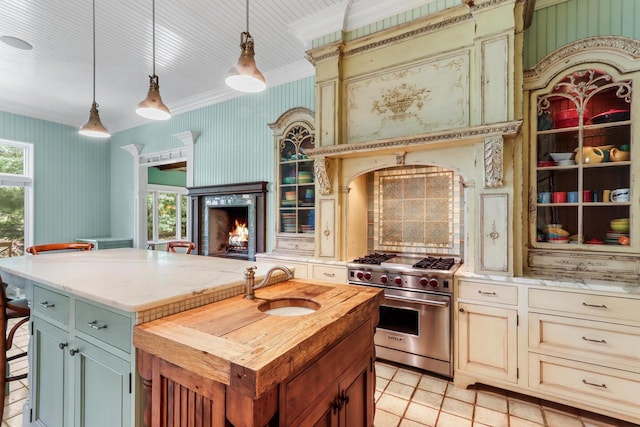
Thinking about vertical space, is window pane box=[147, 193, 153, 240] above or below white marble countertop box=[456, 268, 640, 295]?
above

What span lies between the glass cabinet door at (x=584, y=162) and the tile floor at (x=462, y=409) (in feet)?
4.18

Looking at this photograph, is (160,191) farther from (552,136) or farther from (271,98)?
(552,136)

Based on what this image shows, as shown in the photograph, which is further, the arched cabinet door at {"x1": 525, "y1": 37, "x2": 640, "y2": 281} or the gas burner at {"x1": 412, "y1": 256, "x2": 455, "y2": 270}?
the gas burner at {"x1": 412, "y1": 256, "x2": 455, "y2": 270}

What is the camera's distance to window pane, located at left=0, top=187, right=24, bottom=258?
16.5 ft

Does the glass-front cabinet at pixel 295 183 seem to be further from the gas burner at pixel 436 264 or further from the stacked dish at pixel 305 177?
the gas burner at pixel 436 264

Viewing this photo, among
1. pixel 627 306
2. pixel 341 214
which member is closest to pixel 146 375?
pixel 341 214

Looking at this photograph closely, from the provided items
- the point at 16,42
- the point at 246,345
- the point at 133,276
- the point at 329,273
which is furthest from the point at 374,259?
the point at 16,42

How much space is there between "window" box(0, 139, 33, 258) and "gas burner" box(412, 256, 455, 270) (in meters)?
6.28

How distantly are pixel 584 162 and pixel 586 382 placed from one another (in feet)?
5.49

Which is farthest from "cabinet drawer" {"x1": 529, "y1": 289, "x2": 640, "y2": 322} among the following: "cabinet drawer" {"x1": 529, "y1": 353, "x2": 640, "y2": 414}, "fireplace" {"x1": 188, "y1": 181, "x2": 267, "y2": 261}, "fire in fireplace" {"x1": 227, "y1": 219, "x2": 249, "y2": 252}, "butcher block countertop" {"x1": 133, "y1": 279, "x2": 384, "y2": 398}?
"fire in fireplace" {"x1": 227, "y1": 219, "x2": 249, "y2": 252}

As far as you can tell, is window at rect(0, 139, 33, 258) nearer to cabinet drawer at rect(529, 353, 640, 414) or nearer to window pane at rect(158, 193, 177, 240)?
window pane at rect(158, 193, 177, 240)

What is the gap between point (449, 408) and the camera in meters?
2.29

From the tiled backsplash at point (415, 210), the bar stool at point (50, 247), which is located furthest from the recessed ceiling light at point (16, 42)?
the tiled backsplash at point (415, 210)

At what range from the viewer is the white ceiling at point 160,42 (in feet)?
9.38
